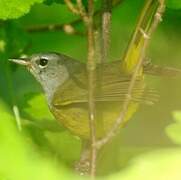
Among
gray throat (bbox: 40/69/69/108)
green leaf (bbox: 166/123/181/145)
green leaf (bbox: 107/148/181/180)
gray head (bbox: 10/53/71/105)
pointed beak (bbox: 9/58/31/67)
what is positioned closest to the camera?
green leaf (bbox: 107/148/181/180)

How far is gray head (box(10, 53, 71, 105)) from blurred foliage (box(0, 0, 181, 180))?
0.26 feet

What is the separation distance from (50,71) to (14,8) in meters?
1.27

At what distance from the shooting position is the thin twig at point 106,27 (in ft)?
4.26

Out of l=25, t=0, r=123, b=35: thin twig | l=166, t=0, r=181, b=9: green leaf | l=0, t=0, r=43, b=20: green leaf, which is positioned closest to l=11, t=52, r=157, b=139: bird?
l=25, t=0, r=123, b=35: thin twig

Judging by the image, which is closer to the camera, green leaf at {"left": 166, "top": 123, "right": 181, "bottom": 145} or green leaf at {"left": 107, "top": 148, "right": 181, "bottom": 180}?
green leaf at {"left": 107, "top": 148, "right": 181, "bottom": 180}

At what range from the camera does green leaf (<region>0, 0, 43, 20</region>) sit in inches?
40.2

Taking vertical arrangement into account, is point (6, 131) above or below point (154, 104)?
below

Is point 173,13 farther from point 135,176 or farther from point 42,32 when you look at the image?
point 135,176

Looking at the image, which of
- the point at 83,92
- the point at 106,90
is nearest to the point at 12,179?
the point at 106,90

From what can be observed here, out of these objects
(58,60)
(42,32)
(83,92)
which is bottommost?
(83,92)

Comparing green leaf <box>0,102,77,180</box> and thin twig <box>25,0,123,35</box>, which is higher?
thin twig <box>25,0,123,35</box>

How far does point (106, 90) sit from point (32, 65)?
1.51ft

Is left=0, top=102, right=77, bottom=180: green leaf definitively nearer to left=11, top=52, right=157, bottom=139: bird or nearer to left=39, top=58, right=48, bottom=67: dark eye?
left=11, top=52, right=157, bottom=139: bird

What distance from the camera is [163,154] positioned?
0.41 m
